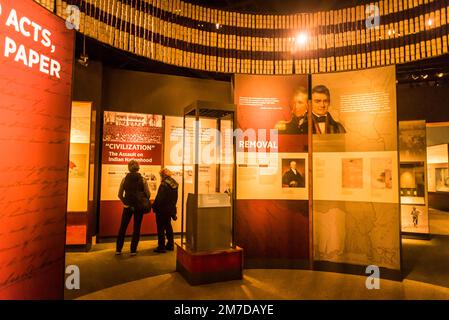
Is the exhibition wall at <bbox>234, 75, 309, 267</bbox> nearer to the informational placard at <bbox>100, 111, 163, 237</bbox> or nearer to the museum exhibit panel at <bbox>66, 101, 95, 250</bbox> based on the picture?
the informational placard at <bbox>100, 111, 163, 237</bbox>

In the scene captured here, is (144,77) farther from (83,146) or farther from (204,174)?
(204,174)

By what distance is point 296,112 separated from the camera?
3910mm

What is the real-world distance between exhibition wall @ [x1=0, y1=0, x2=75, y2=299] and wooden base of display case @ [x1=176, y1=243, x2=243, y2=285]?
1.24 meters

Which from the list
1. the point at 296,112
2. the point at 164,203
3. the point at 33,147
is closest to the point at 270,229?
the point at 296,112

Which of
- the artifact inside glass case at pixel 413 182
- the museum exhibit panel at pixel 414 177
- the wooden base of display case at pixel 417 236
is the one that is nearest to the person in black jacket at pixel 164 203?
the museum exhibit panel at pixel 414 177

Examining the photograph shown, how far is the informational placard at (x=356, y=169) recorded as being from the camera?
3.51 meters

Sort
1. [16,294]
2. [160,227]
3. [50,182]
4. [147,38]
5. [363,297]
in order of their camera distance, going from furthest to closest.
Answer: [160,227], [147,38], [363,297], [50,182], [16,294]

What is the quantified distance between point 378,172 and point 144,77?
400 cm

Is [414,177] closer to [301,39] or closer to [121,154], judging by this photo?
[301,39]

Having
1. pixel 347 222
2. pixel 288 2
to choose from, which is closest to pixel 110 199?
pixel 347 222

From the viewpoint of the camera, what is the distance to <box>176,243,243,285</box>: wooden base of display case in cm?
325

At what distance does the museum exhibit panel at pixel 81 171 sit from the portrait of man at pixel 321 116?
10.4 ft

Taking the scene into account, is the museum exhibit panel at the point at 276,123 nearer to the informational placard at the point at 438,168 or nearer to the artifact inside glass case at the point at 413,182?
the artifact inside glass case at the point at 413,182

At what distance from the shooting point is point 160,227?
4672 millimetres
